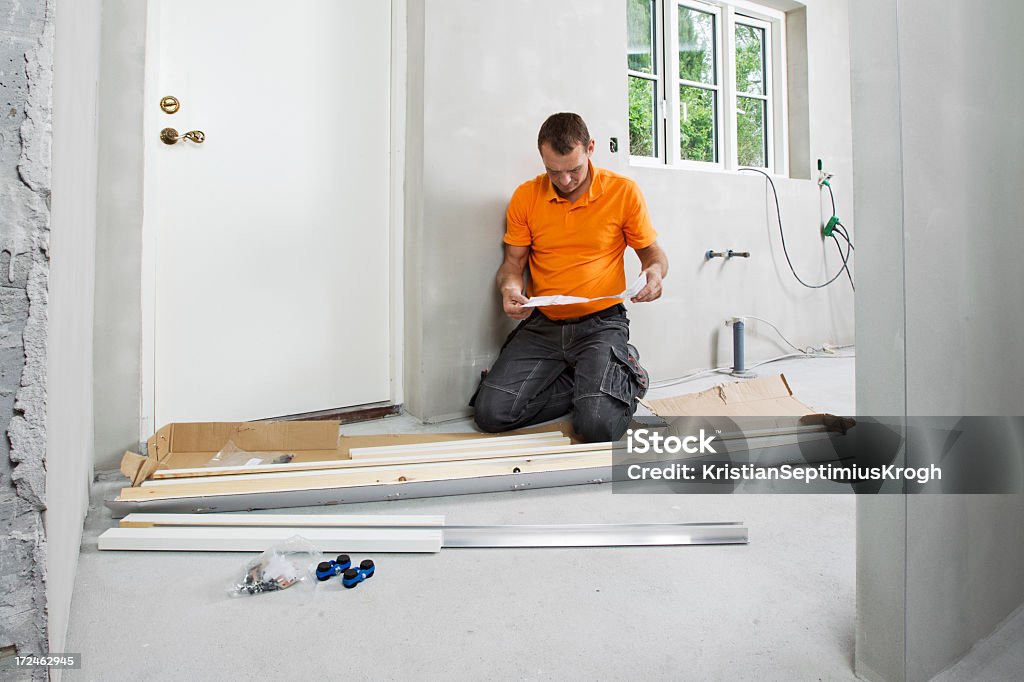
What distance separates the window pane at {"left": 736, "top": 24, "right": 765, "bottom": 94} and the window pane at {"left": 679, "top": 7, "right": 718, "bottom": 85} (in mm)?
242

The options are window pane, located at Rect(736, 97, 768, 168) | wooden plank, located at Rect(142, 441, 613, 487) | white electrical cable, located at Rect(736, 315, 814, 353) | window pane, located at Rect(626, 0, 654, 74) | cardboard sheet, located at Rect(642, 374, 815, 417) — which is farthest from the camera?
→ window pane, located at Rect(736, 97, 768, 168)

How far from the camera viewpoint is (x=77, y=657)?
97 cm

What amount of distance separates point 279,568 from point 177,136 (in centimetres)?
156

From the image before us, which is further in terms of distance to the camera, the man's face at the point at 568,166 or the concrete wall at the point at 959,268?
the man's face at the point at 568,166

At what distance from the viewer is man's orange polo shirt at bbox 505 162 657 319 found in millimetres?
2467

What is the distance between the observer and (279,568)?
1.21m

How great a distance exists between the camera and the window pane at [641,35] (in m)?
3.55

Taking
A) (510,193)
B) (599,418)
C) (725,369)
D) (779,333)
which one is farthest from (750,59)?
(599,418)

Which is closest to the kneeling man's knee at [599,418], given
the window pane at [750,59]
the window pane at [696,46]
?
the window pane at [696,46]

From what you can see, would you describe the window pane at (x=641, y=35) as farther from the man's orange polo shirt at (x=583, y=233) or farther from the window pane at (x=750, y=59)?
the man's orange polo shirt at (x=583, y=233)

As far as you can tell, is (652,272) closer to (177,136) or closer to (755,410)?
(755,410)

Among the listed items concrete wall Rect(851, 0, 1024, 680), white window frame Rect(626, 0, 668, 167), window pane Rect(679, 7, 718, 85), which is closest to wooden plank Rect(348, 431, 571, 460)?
concrete wall Rect(851, 0, 1024, 680)

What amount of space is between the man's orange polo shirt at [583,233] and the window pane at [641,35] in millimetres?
1426

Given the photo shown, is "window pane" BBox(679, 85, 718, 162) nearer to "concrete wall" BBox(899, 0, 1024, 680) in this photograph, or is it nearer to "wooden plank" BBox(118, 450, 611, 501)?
"wooden plank" BBox(118, 450, 611, 501)
